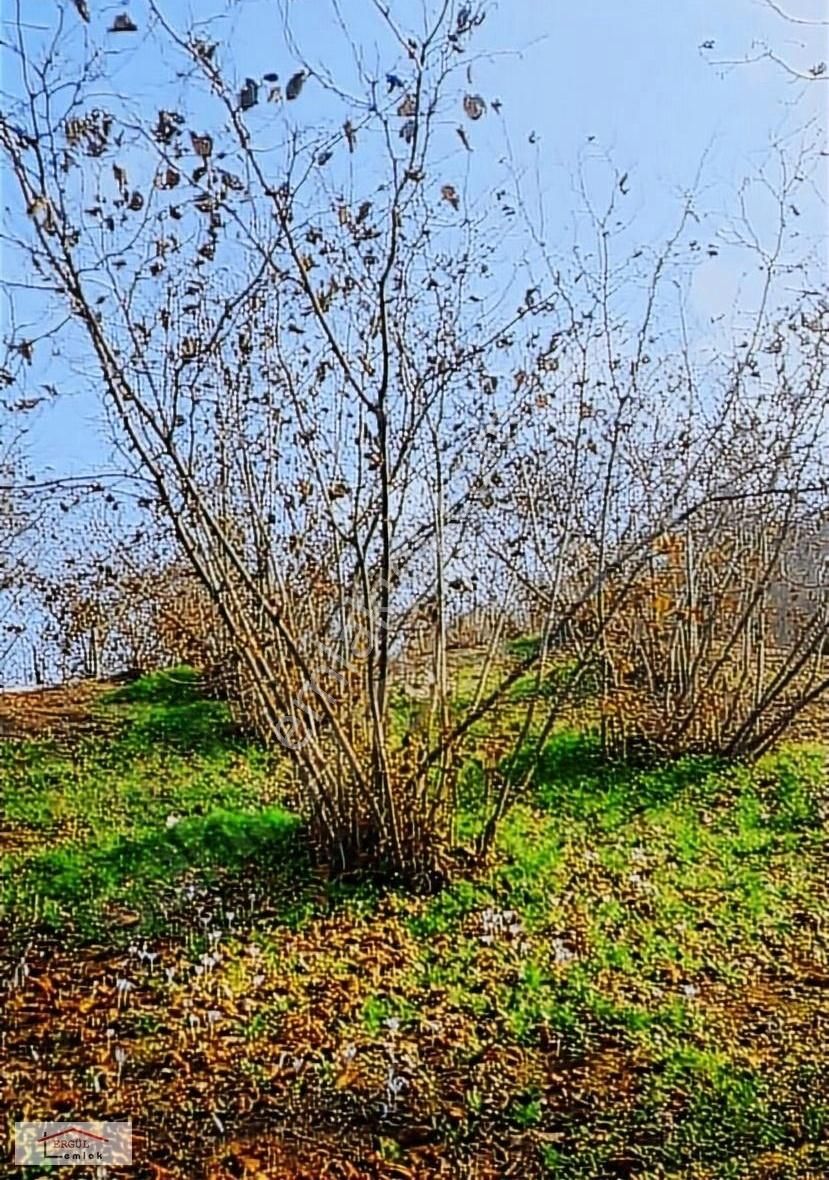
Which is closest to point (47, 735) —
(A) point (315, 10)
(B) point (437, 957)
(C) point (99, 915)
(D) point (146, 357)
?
(C) point (99, 915)

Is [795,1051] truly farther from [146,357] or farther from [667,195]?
[667,195]

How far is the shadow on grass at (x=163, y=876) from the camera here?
164 cm

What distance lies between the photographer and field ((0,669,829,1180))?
1118mm

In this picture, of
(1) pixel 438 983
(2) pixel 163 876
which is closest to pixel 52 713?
(2) pixel 163 876

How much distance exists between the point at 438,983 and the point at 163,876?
0.55m

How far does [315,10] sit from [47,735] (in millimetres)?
1781

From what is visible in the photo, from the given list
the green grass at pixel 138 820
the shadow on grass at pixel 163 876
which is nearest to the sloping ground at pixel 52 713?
the green grass at pixel 138 820

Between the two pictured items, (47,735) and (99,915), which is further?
(47,735)

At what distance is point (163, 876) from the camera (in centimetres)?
176

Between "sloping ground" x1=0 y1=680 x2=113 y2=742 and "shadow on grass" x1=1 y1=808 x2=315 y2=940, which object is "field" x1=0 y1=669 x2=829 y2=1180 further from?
"sloping ground" x1=0 y1=680 x2=113 y2=742

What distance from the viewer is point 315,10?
152cm

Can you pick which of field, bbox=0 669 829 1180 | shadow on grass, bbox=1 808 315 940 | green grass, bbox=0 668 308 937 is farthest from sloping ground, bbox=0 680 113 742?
shadow on grass, bbox=1 808 315 940

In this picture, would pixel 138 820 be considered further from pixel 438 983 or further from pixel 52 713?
pixel 52 713

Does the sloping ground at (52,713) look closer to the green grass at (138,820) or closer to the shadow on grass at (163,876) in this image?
the green grass at (138,820)
